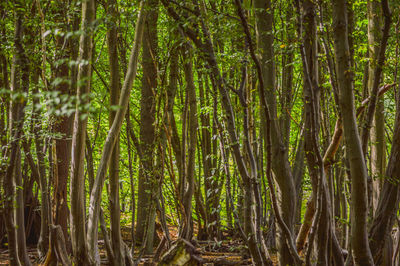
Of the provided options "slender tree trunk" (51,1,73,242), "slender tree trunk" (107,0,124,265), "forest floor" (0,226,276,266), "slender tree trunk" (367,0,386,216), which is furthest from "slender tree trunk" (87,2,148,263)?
"slender tree trunk" (367,0,386,216)

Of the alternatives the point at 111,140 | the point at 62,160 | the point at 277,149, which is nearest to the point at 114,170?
the point at 111,140

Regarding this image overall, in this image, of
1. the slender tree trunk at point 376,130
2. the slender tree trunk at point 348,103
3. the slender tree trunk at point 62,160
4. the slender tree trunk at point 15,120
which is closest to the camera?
the slender tree trunk at point 348,103

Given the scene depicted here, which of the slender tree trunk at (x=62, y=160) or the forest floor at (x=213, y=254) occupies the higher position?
the slender tree trunk at (x=62, y=160)

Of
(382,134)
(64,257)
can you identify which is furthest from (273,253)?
(64,257)

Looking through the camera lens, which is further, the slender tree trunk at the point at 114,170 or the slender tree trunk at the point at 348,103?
the slender tree trunk at the point at 114,170

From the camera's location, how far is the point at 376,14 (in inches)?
215

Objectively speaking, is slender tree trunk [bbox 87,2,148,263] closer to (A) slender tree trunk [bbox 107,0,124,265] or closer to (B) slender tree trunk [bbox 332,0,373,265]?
(A) slender tree trunk [bbox 107,0,124,265]

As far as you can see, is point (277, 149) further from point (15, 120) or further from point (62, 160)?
point (62, 160)

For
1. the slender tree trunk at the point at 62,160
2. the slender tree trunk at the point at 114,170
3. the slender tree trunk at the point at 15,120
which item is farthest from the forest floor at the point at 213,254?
the slender tree trunk at the point at 15,120

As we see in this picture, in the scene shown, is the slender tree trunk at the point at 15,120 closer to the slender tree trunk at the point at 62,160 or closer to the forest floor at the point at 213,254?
the slender tree trunk at the point at 62,160

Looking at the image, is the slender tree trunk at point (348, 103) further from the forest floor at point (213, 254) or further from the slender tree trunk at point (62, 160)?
the slender tree trunk at point (62, 160)

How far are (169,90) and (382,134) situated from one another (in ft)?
11.1

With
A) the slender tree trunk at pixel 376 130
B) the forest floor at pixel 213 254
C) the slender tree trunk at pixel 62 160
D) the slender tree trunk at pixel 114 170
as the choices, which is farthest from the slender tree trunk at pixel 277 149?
the slender tree trunk at pixel 62 160

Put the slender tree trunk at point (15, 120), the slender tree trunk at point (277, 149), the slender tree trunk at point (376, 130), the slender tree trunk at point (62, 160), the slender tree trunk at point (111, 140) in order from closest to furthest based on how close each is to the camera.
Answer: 1. the slender tree trunk at point (277, 149)
2. the slender tree trunk at point (15, 120)
3. the slender tree trunk at point (111, 140)
4. the slender tree trunk at point (376, 130)
5. the slender tree trunk at point (62, 160)
